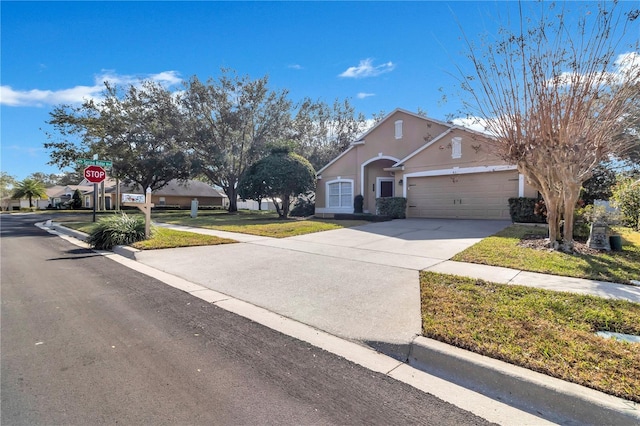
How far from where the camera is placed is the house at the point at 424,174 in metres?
14.7

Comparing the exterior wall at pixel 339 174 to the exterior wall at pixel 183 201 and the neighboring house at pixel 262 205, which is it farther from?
the exterior wall at pixel 183 201

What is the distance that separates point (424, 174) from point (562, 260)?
34.0 ft

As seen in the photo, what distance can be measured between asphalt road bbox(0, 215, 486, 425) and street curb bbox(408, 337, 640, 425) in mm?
505

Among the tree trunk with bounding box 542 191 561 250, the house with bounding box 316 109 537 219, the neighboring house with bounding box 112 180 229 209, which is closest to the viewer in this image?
the tree trunk with bounding box 542 191 561 250

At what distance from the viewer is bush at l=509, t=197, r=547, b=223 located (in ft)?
41.3

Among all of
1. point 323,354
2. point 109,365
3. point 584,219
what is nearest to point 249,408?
point 323,354

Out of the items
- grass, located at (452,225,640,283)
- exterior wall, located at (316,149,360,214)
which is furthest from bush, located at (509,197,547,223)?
exterior wall, located at (316,149,360,214)

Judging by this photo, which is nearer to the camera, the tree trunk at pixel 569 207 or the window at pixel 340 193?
the tree trunk at pixel 569 207

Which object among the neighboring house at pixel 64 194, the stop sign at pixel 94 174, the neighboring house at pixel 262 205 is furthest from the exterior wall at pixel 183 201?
the stop sign at pixel 94 174

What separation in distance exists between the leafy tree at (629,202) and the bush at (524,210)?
2.97 meters

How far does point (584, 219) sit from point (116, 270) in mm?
12804

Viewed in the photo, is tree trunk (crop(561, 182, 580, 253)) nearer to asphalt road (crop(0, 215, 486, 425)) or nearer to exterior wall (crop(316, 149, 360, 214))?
asphalt road (crop(0, 215, 486, 425))

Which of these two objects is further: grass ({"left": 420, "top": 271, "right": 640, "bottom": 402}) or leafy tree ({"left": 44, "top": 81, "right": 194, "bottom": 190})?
leafy tree ({"left": 44, "top": 81, "right": 194, "bottom": 190})

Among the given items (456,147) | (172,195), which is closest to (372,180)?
(456,147)
